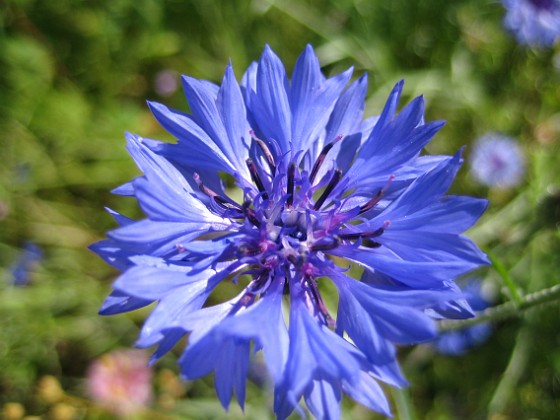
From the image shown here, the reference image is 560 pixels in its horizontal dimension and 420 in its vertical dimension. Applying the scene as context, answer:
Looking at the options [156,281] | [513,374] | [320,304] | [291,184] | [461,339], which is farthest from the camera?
[461,339]

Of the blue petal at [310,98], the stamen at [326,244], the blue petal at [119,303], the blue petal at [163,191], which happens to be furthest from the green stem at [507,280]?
the blue petal at [119,303]

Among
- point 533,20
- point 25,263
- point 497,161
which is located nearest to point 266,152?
A: point 25,263

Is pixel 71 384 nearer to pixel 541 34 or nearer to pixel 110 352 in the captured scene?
pixel 110 352

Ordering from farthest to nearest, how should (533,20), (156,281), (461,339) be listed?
(533,20)
(461,339)
(156,281)

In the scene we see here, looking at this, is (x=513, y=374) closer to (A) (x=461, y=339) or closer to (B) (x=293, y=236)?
(A) (x=461, y=339)

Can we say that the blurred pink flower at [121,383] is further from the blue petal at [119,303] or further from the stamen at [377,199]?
the stamen at [377,199]

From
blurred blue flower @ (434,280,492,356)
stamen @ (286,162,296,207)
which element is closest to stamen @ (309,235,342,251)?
stamen @ (286,162,296,207)

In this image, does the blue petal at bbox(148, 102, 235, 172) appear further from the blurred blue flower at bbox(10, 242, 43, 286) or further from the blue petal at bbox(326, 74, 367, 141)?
the blurred blue flower at bbox(10, 242, 43, 286)
